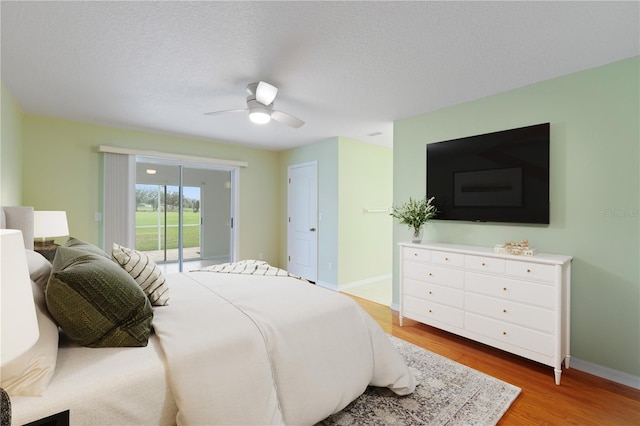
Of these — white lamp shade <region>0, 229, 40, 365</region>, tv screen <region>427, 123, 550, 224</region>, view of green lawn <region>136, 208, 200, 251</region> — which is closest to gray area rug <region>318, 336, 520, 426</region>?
tv screen <region>427, 123, 550, 224</region>

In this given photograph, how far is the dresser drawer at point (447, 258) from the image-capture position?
2.79 m

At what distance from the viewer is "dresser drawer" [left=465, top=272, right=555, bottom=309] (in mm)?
2268

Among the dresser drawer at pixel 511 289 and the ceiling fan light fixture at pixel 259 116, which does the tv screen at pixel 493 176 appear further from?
the ceiling fan light fixture at pixel 259 116

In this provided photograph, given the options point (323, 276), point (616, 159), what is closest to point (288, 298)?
point (616, 159)

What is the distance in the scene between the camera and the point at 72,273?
1.26 metres

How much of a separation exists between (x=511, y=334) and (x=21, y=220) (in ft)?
13.5

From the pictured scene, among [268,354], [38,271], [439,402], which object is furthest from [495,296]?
[38,271]

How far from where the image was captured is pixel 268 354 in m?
1.50

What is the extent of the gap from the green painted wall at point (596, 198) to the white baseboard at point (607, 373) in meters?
0.03

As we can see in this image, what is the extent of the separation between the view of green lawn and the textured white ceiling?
2.04 meters

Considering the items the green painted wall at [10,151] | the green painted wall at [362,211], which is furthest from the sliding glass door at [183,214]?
the green painted wall at [362,211]

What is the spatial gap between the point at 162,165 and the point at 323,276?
10.7 ft

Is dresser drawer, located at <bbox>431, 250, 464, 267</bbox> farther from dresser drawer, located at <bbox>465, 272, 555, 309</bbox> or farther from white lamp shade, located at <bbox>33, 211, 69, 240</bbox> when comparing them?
white lamp shade, located at <bbox>33, 211, 69, 240</bbox>

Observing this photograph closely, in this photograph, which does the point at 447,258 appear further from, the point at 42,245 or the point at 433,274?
the point at 42,245
